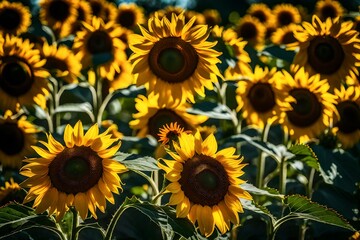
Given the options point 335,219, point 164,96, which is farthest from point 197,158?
point 164,96

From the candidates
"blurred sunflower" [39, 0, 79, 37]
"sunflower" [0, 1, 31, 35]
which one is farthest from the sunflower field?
"blurred sunflower" [39, 0, 79, 37]

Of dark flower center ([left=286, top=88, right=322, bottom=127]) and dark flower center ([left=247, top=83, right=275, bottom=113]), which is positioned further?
dark flower center ([left=247, top=83, right=275, bottom=113])

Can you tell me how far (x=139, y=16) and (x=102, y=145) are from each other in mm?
3642

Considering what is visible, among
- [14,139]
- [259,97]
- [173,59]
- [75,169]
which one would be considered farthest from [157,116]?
[75,169]

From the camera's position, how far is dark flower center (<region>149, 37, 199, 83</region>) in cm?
245

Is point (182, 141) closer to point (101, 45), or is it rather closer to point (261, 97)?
point (261, 97)

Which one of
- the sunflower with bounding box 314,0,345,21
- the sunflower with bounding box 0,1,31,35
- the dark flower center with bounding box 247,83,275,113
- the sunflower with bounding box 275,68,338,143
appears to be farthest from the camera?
the sunflower with bounding box 314,0,345,21

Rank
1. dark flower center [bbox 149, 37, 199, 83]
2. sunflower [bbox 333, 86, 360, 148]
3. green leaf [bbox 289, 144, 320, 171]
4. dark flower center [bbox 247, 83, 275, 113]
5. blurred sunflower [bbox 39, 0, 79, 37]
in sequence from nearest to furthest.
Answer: green leaf [bbox 289, 144, 320, 171] → dark flower center [bbox 149, 37, 199, 83] → sunflower [bbox 333, 86, 360, 148] → dark flower center [bbox 247, 83, 275, 113] → blurred sunflower [bbox 39, 0, 79, 37]

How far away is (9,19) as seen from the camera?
451 cm

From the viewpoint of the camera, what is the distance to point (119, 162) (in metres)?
1.94

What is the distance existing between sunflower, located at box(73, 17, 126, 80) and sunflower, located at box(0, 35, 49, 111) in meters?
0.48

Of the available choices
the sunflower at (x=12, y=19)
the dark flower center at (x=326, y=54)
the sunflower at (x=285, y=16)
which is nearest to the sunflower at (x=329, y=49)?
the dark flower center at (x=326, y=54)

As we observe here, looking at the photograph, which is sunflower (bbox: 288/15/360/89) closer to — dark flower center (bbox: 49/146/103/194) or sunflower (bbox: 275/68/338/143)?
sunflower (bbox: 275/68/338/143)

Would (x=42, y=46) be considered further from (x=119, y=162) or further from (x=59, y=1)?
(x=119, y=162)
